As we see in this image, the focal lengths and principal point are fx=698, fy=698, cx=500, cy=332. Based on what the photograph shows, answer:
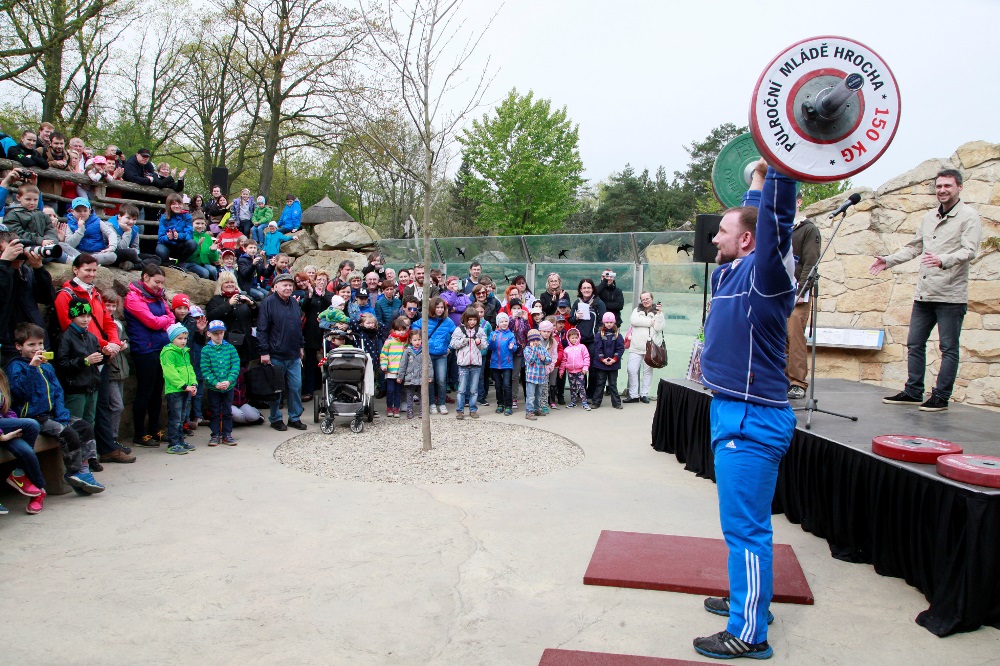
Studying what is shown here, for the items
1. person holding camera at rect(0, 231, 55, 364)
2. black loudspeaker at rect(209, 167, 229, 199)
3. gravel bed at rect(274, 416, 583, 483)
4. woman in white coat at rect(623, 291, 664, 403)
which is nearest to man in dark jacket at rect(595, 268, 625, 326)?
woman in white coat at rect(623, 291, 664, 403)

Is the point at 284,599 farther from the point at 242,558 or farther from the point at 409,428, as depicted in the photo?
the point at 409,428

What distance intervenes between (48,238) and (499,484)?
5.26 m

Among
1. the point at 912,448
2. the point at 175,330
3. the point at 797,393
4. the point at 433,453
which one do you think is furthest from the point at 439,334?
the point at 912,448

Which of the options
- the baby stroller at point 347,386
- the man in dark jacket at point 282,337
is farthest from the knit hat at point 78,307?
the baby stroller at point 347,386

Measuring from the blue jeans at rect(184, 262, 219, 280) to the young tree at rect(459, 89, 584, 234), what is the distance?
2811 centimetres

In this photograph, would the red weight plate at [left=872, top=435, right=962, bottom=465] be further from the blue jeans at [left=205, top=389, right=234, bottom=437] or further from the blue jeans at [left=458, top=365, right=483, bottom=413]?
the blue jeans at [left=205, top=389, right=234, bottom=437]

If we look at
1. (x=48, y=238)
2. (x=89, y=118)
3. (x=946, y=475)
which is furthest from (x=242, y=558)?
(x=89, y=118)

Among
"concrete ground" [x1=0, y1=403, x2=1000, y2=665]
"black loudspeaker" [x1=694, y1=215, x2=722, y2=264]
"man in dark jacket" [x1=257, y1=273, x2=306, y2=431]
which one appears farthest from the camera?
"man in dark jacket" [x1=257, y1=273, x2=306, y2=431]

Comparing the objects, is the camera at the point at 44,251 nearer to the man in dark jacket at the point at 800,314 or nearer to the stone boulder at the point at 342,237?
the man in dark jacket at the point at 800,314

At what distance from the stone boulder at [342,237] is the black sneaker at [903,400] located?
13399 millimetres

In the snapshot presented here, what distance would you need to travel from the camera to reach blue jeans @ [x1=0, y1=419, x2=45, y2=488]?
16.4 feet

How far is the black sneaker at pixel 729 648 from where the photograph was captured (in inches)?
123

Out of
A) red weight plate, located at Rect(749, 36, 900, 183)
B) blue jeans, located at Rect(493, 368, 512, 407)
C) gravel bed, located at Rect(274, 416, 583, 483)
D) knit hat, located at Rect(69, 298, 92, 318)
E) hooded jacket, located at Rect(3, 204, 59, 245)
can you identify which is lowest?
gravel bed, located at Rect(274, 416, 583, 483)

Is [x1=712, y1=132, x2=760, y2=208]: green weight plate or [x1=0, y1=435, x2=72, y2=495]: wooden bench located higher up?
[x1=712, y1=132, x2=760, y2=208]: green weight plate
